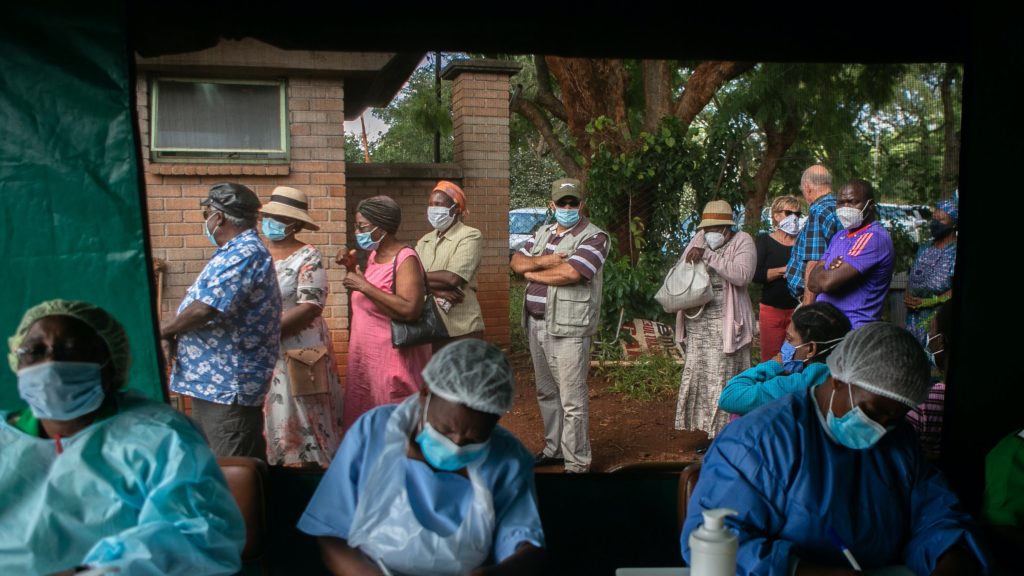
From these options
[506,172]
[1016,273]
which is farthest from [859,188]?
[506,172]

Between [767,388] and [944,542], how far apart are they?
91 cm

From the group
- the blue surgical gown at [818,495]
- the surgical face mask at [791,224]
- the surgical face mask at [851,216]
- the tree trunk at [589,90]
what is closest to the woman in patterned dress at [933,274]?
the surgical face mask at [851,216]

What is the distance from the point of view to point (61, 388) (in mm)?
1945

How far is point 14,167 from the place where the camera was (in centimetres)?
254

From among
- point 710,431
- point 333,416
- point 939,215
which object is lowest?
point 710,431

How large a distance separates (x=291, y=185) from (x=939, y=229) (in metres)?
3.28

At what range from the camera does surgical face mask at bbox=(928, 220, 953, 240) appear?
308 cm

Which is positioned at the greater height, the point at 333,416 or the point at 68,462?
the point at 68,462

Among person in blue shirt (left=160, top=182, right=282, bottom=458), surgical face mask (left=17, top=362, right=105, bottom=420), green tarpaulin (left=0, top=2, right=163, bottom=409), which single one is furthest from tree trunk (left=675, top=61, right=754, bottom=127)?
surgical face mask (left=17, top=362, right=105, bottom=420)

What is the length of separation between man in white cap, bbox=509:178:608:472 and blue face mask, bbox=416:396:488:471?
8.37ft

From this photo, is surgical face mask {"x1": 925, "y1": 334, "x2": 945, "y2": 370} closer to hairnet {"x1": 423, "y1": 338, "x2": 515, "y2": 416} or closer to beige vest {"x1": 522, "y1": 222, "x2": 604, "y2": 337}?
beige vest {"x1": 522, "y1": 222, "x2": 604, "y2": 337}

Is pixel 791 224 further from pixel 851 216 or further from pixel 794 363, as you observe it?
pixel 794 363

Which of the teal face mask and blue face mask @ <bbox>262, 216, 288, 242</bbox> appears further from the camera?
the teal face mask

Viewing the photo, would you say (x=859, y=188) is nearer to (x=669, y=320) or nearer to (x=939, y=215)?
(x=939, y=215)
